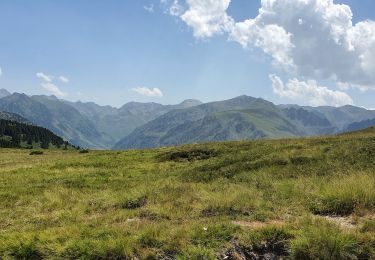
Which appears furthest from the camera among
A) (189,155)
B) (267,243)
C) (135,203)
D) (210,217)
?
(189,155)

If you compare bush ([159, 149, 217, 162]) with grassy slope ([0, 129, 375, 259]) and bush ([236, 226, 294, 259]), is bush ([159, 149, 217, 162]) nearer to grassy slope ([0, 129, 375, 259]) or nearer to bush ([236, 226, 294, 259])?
grassy slope ([0, 129, 375, 259])

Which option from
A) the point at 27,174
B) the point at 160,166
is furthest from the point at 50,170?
the point at 160,166

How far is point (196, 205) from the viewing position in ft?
52.7

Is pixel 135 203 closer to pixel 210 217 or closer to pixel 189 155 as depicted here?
pixel 210 217

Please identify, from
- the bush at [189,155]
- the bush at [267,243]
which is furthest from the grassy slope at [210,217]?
the bush at [189,155]

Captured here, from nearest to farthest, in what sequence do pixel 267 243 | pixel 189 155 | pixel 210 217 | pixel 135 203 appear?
1. pixel 267 243
2. pixel 210 217
3. pixel 135 203
4. pixel 189 155

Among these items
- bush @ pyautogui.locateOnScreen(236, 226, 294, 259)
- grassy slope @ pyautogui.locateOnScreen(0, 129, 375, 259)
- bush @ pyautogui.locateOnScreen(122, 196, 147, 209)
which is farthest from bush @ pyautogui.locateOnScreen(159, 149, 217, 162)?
bush @ pyautogui.locateOnScreen(236, 226, 294, 259)

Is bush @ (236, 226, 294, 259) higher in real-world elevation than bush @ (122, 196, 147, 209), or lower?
higher

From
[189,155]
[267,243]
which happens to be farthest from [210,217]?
[189,155]

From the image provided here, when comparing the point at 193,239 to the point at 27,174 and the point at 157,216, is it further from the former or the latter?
the point at 27,174

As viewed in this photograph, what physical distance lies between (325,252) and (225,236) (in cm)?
276

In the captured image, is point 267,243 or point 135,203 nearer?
point 267,243

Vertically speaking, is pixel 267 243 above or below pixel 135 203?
above

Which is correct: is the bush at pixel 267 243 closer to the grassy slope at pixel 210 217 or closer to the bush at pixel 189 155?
the grassy slope at pixel 210 217
